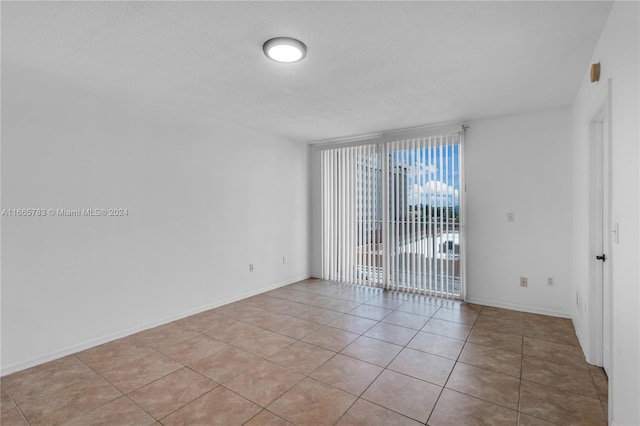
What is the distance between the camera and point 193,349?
2992 mm

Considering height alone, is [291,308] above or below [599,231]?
below

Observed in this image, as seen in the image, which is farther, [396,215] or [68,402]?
[396,215]

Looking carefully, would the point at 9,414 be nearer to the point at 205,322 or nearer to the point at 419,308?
the point at 205,322

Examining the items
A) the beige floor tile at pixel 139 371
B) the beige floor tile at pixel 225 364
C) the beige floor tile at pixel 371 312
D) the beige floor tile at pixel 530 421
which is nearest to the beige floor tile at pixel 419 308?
the beige floor tile at pixel 371 312

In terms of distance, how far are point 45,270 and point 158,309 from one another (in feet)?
3.86

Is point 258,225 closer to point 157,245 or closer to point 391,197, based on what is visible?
point 157,245

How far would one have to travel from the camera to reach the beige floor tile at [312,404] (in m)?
1.99

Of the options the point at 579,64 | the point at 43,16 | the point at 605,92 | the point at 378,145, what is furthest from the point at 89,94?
the point at 579,64

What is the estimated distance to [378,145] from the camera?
513 cm

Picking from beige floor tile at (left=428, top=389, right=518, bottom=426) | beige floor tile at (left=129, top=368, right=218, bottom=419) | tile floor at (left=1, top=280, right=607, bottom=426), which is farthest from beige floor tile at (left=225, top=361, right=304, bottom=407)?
beige floor tile at (left=428, top=389, right=518, bottom=426)

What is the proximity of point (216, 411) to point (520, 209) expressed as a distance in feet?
13.2

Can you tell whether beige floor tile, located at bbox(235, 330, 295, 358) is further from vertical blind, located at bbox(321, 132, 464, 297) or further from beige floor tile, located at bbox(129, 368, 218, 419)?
vertical blind, located at bbox(321, 132, 464, 297)

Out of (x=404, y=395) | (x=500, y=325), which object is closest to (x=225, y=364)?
(x=404, y=395)

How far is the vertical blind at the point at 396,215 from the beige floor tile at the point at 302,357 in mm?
2368
